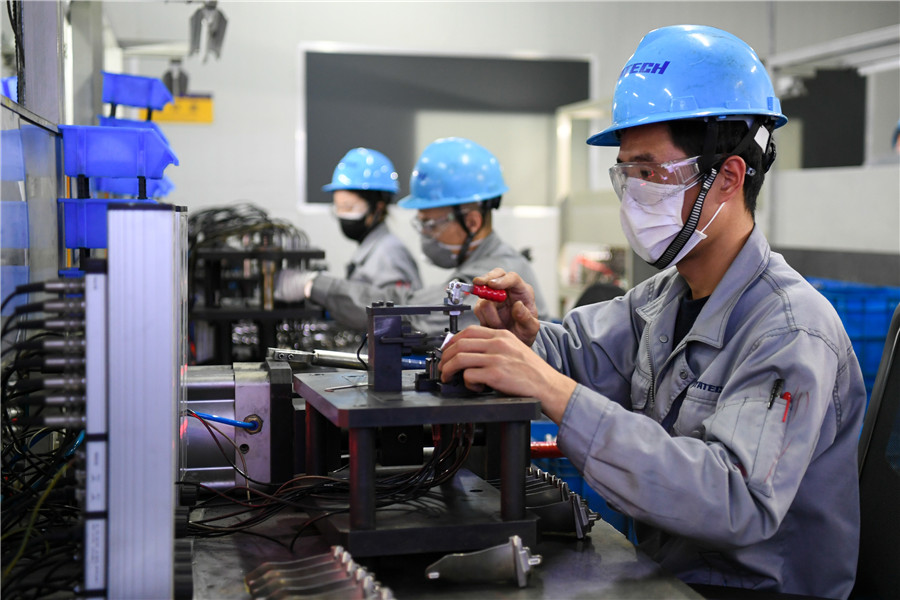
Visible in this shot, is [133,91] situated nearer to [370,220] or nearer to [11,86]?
[11,86]

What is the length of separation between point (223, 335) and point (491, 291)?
1.91 m

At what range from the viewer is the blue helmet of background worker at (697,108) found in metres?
1.30

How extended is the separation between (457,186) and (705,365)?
1.92 metres

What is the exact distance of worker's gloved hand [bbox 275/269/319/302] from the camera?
315 cm

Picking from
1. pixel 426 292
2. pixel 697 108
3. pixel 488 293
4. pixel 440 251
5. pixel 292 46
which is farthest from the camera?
pixel 292 46

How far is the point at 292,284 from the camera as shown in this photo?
124 inches

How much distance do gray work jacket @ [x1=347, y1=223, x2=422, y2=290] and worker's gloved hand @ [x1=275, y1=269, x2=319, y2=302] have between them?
24.0 inches

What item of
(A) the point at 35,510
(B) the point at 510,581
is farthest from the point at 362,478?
(A) the point at 35,510

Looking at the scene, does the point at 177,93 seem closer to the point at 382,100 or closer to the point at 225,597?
the point at 382,100

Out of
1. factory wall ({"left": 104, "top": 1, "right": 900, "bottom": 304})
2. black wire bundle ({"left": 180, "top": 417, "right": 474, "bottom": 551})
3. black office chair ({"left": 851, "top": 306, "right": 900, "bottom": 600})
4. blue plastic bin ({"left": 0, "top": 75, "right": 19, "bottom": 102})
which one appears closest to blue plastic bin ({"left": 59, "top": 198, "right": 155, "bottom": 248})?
blue plastic bin ({"left": 0, "top": 75, "right": 19, "bottom": 102})

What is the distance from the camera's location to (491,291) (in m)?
1.41

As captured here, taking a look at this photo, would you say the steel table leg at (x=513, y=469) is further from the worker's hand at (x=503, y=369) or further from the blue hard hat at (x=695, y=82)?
the blue hard hat at (x=695, y=82)

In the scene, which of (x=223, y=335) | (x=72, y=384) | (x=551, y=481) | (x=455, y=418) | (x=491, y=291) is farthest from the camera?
(x=223, y=335)

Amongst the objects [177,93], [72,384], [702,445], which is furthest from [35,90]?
[177,93]
